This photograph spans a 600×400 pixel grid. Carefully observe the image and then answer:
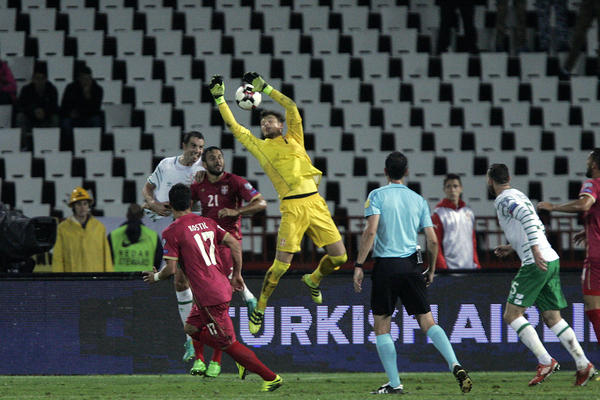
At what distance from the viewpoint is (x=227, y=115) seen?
8500mm

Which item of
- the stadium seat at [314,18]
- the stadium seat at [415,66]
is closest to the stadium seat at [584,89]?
the stadium seat at [415,66]

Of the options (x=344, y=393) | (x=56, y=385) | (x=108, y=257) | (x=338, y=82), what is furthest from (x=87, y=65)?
(x=344, y=393)

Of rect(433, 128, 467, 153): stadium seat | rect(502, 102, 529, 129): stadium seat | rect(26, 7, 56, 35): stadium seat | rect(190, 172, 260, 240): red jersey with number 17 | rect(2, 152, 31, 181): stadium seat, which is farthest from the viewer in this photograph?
rect(26, 7, 56, 35): stadium seat

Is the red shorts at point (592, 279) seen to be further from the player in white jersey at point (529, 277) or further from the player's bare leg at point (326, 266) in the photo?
the player's bare leg at point (326, 266)

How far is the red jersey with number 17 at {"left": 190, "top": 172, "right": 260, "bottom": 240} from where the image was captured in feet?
29.5

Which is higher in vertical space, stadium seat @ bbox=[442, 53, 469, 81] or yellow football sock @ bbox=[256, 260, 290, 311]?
stadium seat @ bbox=[442, 53, 469, 81]

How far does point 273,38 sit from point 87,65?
296 cm

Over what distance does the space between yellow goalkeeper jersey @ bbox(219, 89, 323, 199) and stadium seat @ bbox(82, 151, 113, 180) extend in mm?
5551

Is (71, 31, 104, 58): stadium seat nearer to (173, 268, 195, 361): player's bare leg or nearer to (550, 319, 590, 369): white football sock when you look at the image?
(173, 268, 195, 361): player's bare leg

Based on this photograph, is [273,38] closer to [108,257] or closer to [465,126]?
[465,126]

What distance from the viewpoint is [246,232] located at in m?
12.5

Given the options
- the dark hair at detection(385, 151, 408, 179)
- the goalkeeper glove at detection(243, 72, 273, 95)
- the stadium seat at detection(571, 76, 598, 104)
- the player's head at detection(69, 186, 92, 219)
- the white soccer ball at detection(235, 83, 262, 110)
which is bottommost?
the player's head at detection(69, 186, 92, 219)

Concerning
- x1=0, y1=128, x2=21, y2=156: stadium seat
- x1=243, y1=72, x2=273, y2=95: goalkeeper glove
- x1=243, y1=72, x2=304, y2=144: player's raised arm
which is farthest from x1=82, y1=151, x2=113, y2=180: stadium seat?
x1=243, y1=72, x2=273, y2=95: goalkeeper glove

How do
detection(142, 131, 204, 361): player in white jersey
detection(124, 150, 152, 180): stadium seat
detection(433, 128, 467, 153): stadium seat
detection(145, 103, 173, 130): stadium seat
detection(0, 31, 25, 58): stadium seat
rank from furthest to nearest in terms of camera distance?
detection(0, 31, 25, 58): stadium seat
detection(145, 103, 173, 130): stadium seat
detection(433, 128, 467, 153): stadium seat
detection(124, 150, 152, 180): stadium seat
detection(142, 131, 204, 361): player in white jersey
